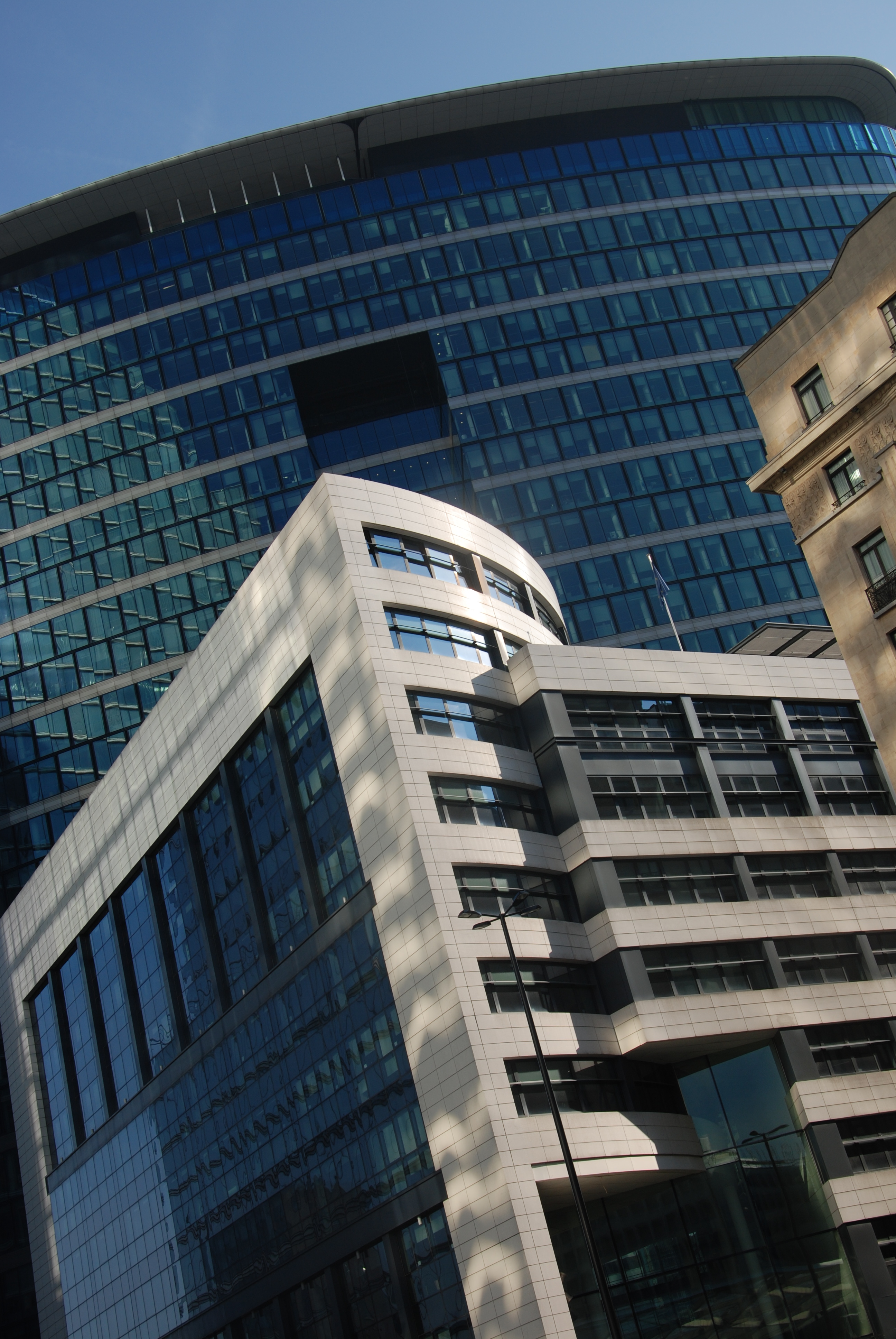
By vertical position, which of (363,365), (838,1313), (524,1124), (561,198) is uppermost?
(561,198)

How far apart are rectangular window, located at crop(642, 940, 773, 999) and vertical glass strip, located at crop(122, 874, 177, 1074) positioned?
2247cm

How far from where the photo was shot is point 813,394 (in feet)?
126

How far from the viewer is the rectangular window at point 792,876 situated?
5034cm

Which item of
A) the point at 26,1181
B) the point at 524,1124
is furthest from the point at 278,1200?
the point at 26,1181

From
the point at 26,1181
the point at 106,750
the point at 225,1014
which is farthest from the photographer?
the point at 106,750

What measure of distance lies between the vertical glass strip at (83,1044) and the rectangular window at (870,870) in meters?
35.2

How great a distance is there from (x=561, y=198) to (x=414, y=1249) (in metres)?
83.8

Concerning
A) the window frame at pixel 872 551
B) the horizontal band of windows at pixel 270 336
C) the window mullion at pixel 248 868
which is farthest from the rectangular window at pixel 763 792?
the horizontal band of windows at pixel 270 336

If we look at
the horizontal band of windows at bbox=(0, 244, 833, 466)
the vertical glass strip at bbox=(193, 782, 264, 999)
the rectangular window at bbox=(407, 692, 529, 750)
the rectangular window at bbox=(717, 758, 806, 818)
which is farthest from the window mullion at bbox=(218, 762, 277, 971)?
the horizontal band of windows at bbox=(0, 244, 833, 466)

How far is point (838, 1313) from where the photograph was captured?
4150 cm

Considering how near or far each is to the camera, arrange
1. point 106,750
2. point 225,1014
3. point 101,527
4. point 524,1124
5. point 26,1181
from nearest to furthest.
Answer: point 524,1124
point 225,1014
point 26,1181
point 106,750
point 101,527

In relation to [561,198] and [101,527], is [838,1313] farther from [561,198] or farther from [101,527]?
Answer: [561,198]

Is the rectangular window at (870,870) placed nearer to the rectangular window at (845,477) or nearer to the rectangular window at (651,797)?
the rectangular window at (651,797)

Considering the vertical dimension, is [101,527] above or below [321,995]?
above
